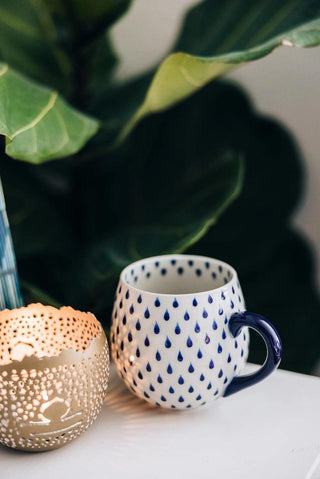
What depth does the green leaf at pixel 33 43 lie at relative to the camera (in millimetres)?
624

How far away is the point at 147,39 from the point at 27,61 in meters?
0.16

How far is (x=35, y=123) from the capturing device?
44cm

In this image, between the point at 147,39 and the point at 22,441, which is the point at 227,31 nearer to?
the point at 147,39

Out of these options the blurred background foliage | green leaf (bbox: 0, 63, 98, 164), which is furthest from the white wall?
green leaf (bbox: 0, 63, 98, 164)

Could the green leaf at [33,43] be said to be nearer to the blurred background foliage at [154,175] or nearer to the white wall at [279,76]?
the blurred background foliage at [154,175]

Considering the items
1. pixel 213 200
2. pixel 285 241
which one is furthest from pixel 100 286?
pixel 285 241

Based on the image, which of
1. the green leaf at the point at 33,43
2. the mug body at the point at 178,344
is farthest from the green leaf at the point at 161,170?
the mug body at the point at 178,344

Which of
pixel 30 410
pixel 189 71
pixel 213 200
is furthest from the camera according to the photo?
pixel 213 200

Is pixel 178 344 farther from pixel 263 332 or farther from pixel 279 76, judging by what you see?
pixel 279 76

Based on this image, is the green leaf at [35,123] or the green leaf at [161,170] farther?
the green leaf at [161,170]

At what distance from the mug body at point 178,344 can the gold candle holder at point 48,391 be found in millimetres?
24

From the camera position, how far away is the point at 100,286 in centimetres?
Result: 54

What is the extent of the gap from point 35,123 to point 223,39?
0.27 m

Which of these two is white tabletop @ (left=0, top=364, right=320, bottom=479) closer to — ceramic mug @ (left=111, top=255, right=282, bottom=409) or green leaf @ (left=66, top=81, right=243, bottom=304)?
ceramic mug @ (left=111, top=255, right=282, bottom=409)
